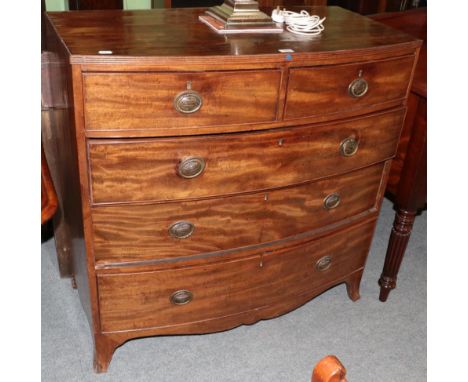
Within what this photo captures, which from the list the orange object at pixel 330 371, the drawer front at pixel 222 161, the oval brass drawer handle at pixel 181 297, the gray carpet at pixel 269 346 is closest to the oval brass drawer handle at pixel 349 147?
the drawer front at pixel 222 161

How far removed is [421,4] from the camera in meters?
2.69

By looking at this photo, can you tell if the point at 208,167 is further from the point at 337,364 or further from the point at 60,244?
the point at 60,244

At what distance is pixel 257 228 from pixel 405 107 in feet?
1.97

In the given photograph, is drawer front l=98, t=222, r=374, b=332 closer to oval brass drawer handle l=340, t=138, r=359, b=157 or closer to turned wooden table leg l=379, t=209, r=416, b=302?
turned wooden table leg l=379, t=209, r=416, b=302

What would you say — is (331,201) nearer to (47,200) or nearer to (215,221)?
(215,221)

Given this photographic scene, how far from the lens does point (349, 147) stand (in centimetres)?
165

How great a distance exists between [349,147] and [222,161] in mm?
429

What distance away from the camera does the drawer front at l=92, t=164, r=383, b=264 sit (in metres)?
1.48

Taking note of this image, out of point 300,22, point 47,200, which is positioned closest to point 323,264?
point 300,22

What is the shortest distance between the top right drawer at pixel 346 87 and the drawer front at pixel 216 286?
48 cm

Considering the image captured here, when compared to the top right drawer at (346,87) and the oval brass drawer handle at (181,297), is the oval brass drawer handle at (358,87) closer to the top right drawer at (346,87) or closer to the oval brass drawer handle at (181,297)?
the top right drawer at (346,87)

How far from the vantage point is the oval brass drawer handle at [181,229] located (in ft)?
5.00

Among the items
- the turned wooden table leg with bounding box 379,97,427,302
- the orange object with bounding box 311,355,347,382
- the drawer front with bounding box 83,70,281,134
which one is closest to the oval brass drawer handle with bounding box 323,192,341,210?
the turned wooden table leg with bounding box 379,97,427,302

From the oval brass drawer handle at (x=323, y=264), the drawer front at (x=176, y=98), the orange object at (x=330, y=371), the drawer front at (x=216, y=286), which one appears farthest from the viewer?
the oval brass drawer handle at (x=323, y=264)
